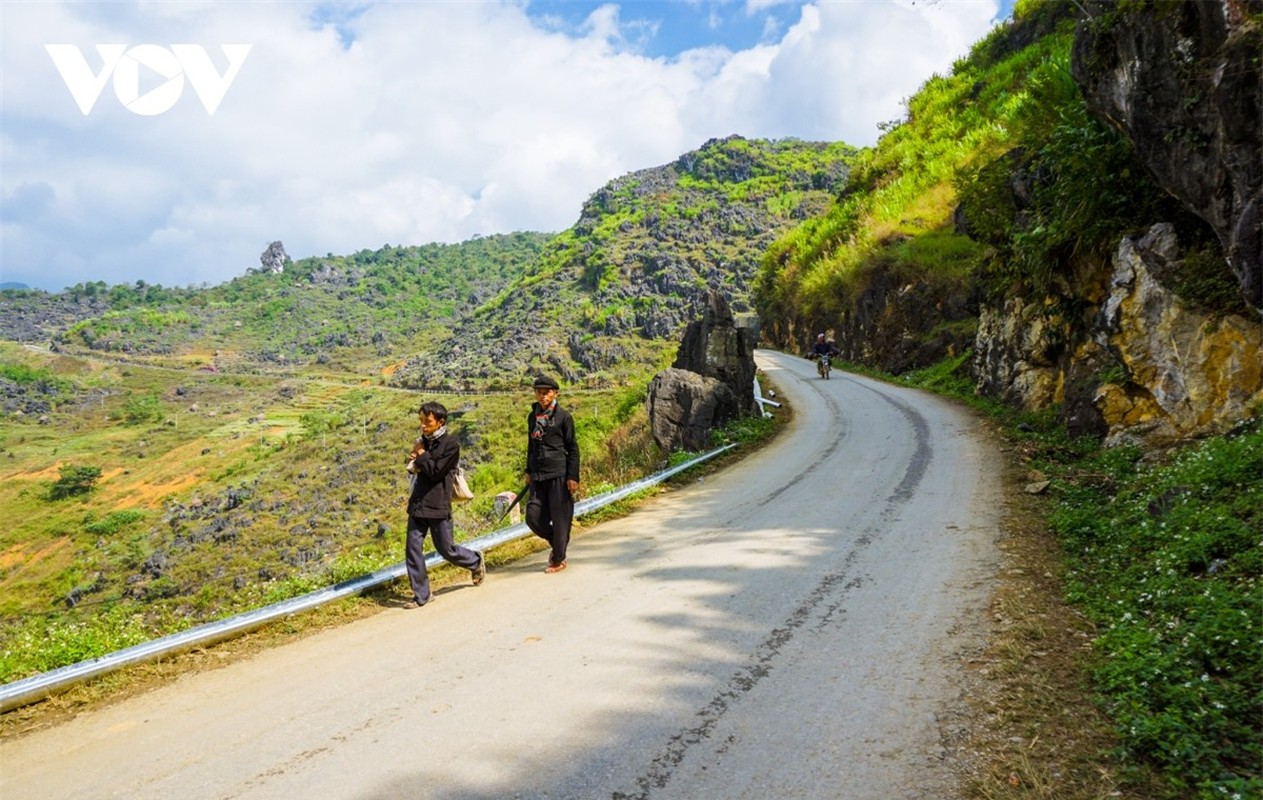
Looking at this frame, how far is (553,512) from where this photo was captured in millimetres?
6980

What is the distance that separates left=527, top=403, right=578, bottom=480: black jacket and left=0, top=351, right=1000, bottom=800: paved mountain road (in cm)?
103

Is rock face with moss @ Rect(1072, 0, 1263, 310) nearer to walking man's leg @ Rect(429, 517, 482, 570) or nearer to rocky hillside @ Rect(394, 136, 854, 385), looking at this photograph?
walking man's leg @ Rect(429, 517, 482, 570)

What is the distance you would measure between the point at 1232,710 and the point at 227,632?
21.4 feet

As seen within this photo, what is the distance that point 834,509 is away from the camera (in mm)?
8750

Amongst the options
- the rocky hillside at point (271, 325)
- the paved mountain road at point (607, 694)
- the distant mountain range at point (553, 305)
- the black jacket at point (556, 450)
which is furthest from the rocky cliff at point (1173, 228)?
the rocky hillside at point (271, 325)

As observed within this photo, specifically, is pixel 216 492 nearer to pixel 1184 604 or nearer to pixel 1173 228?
pixel 1173 228

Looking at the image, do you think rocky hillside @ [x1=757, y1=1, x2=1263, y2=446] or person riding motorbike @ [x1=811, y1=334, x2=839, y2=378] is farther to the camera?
person riding motorbike @ [x1=811, y1=334, x2=839, y2=378]

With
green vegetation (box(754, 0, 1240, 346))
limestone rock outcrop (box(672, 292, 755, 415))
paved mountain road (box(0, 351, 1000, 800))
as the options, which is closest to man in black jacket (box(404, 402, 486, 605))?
paved mountain road (box(0, 351, 1000, 800))

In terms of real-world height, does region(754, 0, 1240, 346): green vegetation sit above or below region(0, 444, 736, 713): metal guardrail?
above

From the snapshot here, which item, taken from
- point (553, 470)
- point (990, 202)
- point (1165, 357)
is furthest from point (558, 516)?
point (990, 202)

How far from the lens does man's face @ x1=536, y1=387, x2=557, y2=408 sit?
22.5 feet

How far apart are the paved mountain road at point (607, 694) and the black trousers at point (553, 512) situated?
38 cm

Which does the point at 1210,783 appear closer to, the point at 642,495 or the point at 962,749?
the point at 962,749

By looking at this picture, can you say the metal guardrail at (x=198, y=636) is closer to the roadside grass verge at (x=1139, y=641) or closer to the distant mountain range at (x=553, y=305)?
the roadside grass verge at (x=1139, y=641)
